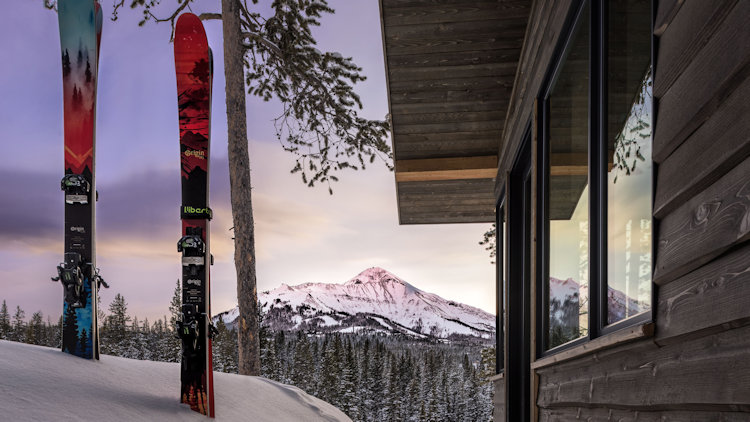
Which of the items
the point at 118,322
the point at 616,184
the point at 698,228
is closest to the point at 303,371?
the point at 118,322

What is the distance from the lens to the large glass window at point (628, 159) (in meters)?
1.45

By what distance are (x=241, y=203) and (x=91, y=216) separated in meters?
4.09

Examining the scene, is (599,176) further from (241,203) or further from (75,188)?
(241,203)

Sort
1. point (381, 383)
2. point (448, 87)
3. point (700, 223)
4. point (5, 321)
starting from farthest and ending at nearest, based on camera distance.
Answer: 1. point (381, 383)
2. point (5, 321)
3. point (448, 87)
4. point (700, 223)

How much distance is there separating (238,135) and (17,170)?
17.7 metres

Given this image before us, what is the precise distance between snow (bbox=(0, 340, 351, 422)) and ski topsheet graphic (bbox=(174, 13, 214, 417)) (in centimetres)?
17

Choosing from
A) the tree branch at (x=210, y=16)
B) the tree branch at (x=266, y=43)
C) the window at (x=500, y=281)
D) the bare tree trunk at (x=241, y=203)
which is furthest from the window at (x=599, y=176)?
the tree branch at (x=210, y=16)

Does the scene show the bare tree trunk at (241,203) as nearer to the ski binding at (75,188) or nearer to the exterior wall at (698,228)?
the ski binding at (75,188)

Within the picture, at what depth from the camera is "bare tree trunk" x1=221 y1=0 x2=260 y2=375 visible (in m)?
7.12

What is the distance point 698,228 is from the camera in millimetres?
1051

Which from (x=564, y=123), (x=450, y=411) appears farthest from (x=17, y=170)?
(x=450, y=411)

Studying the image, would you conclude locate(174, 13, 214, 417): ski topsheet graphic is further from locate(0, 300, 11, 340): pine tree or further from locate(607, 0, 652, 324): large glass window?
locate(0, 300, 11, 340): pine tree

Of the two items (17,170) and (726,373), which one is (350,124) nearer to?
(726,373)

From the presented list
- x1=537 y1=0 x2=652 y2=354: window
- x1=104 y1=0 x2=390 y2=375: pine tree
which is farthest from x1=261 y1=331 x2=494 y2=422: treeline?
x1=537 y1=0 x2=652 y2=354: window
